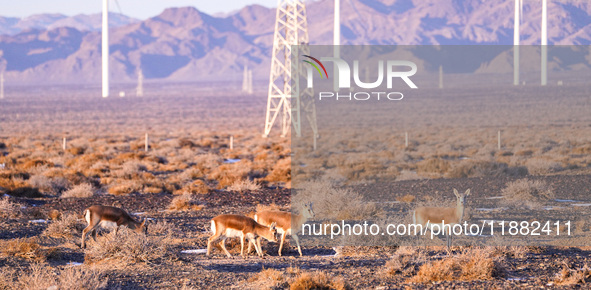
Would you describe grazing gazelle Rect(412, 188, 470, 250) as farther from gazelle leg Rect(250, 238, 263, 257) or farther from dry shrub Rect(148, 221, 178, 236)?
dry shrub Rect(148, 221, 178, 236)

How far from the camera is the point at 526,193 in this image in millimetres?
16766

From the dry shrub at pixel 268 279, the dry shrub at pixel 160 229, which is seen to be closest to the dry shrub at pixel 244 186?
the dry shrub at pixel 160 229

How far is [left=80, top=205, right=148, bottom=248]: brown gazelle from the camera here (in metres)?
11.4

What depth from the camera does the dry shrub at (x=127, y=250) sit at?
9914mm

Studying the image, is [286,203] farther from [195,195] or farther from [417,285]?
[417,285]

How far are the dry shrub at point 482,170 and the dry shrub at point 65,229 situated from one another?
1295cm

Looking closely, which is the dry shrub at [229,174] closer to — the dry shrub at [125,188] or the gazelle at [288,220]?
the dry shrub at [125,188]

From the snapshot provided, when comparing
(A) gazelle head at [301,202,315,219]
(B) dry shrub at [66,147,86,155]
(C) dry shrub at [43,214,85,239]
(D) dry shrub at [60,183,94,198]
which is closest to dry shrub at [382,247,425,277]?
(A) gazelle head at [301,202,315,219]

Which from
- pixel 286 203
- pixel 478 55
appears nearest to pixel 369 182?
pixel 286 203

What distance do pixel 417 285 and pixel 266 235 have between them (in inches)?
103

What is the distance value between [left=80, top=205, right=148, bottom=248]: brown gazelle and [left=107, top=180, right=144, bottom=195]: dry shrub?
8194 mm

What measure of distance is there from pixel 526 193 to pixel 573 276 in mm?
8224

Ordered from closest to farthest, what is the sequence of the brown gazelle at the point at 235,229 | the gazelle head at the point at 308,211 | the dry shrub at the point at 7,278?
the dry shrub at the point at 7,278, the brown gazelle at the point at 235,229, the gazelle head at the point at 308,211

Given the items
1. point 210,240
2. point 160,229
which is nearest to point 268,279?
point 210,240
